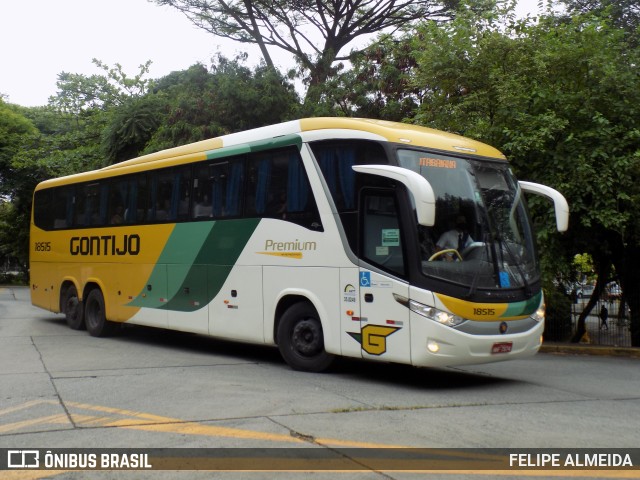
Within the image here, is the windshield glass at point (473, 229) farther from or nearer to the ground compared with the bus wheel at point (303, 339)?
farther from the ground

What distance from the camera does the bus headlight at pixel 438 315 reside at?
884 cm

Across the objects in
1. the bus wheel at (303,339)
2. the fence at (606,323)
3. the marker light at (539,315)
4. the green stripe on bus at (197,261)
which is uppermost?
the green stripe on bus at (197,261)

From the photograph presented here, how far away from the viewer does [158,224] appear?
1359 centimetres

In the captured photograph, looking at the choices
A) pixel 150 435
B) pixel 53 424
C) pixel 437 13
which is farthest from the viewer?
pixel 437 13

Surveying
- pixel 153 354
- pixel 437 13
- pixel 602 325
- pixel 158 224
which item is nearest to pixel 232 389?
pixel 153 354

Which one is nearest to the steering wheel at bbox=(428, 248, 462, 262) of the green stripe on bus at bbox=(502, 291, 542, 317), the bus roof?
the green stripe on bus at bbox=(502, 291, 542, 317)

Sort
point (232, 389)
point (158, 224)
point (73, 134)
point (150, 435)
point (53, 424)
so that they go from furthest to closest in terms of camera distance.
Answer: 1. point (73, 134)
2. point (158, 224)
3. point (232, 389)
4. point (53, 424)
5. point (150, 435)

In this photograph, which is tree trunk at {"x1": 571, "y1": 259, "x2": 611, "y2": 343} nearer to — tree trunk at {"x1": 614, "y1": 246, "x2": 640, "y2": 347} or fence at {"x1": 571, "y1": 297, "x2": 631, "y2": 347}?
fence at {"x1": 571, "y1": 297, "x2": 631, "y2": 347}

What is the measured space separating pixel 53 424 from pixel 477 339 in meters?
4.85

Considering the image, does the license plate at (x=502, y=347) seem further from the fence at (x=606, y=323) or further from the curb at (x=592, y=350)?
the fence at (x=606, y=323)

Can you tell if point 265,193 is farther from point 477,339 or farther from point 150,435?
point 150,435

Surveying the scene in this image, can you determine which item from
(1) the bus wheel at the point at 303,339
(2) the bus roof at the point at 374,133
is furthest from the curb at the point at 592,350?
(1) the bus wheel at the point at 303,339

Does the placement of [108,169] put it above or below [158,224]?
above

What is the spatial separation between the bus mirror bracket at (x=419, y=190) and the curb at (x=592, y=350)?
8815 millimetres
